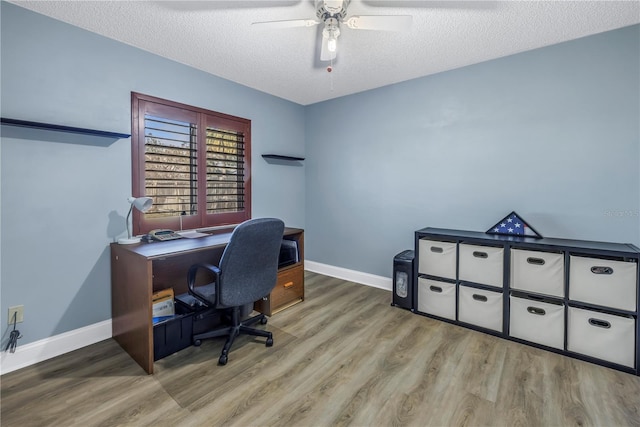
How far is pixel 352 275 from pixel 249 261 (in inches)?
79.7

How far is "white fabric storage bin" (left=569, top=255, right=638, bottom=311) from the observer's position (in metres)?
1.90

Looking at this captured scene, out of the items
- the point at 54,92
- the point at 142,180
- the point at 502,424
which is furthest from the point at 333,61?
the point at 502,424

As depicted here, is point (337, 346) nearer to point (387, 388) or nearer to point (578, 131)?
point (387, 388)

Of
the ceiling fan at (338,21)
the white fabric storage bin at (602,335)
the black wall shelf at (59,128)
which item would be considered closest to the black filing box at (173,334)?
the black wall shelf at (59,128)

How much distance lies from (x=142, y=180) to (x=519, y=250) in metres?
3.24

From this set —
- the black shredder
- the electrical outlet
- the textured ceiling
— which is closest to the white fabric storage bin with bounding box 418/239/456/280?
the black shredder

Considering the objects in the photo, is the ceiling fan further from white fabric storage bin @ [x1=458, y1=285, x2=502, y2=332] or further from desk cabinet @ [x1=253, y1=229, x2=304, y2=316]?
white fabric storage bin @ [x1=458, y1=285, x2=502, y2=332]

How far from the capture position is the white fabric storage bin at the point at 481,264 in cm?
239

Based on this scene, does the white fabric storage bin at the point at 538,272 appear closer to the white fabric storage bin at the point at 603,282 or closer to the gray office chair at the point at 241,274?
the white fabric storage bin at the point at 603,282

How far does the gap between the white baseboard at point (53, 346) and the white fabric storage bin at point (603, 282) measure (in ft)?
12.0

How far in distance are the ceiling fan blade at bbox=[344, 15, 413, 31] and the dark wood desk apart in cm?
181

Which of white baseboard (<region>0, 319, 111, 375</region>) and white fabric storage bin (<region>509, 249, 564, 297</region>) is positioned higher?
A: white fabric storage bin (<region>509, 249, 564, 297</region>)

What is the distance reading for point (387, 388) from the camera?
5.81 ft

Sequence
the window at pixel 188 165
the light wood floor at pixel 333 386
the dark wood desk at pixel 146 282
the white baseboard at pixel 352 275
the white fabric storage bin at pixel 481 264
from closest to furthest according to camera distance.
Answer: the light wood floor at pixel 333 386 → the dark wood desk at pixel 146 282 → the white fabric storage bin at pixel 481 264 → the window at pixel 188 165 → the white baseboard at pixel 352 275
